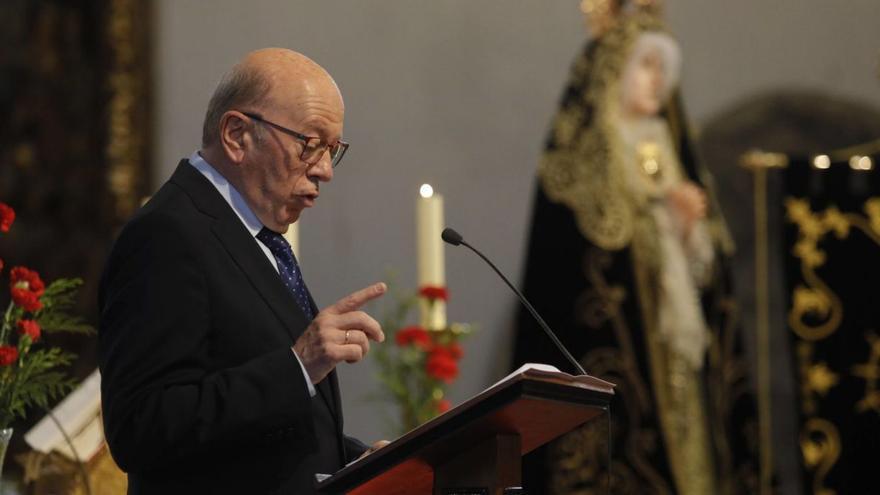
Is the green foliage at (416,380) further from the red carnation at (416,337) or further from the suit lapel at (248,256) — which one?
the suit lapel at (248,256)

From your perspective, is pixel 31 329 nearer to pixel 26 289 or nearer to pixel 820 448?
pixel 26 289

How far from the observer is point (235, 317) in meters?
2.44

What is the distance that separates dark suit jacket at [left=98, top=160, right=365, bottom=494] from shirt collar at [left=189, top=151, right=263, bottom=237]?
0.21 ft

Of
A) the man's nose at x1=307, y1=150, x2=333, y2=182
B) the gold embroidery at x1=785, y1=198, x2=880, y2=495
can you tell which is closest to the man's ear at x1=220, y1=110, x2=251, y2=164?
the man's nose at x1=307, y1=150, x2=333, y2=182

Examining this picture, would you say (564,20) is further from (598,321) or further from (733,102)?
(598,321)

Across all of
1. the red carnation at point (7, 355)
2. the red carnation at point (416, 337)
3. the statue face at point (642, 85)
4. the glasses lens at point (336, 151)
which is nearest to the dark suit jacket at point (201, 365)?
the glasses lens at point (336, 151)

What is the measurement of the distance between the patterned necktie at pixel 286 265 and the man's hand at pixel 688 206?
3.34m

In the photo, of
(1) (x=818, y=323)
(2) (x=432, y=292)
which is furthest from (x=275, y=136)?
(1) (x=818, y=323)

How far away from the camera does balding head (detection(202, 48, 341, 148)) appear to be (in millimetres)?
2664

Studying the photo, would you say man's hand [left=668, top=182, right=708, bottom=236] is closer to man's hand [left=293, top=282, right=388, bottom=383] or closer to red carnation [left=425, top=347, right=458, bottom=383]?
red carnation [left=425, top=347, right=458, bottom=383]

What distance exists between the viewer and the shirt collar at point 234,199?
263 cm

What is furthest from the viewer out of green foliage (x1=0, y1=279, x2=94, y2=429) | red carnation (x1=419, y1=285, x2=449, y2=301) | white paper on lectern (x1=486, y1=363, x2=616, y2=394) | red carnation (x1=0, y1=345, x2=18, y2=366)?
red carnation (x1=419, y1=285, x2=449, y2=301)

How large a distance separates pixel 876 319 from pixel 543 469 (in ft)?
4.92

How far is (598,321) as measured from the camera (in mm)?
5773
